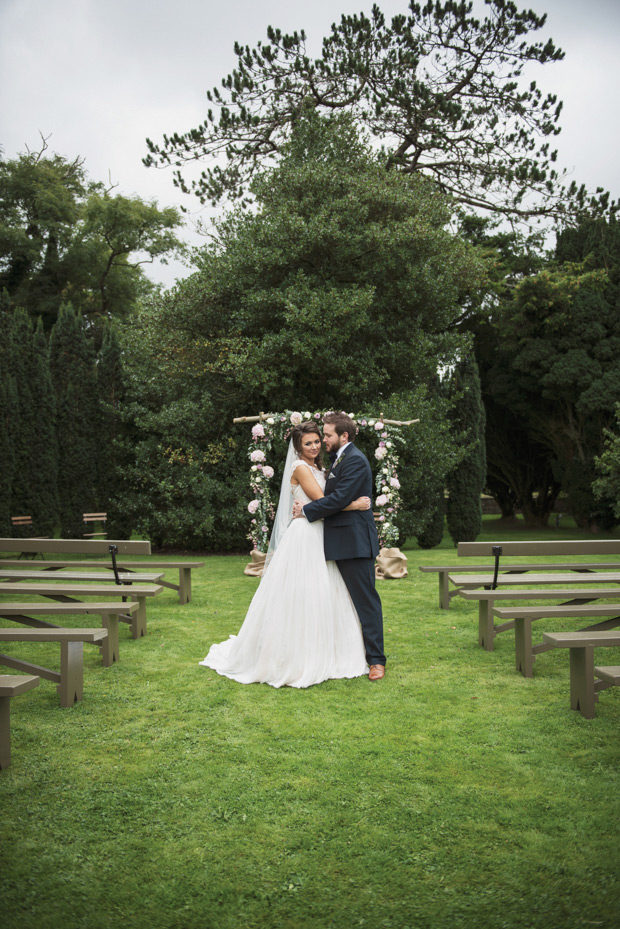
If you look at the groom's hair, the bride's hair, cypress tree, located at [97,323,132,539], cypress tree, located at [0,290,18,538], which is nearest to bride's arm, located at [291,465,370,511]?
the bride's hair

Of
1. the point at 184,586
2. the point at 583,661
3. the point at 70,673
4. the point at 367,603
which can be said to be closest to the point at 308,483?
the point at 367,603

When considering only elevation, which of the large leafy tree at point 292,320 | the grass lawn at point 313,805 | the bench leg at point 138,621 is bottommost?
the grass lawn at point 313,805

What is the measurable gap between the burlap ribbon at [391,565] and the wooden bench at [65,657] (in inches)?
263

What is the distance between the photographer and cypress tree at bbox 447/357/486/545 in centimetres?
1888

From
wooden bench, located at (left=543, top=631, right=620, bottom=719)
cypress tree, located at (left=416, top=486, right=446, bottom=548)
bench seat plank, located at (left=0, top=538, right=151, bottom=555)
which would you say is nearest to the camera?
wooden bench, located at (left=543, top=631, right=620, bottom=719)

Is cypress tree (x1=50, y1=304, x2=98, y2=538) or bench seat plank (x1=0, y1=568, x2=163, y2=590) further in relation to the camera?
cypress tree (x1=50, y1=304, x2=98, y2=538)

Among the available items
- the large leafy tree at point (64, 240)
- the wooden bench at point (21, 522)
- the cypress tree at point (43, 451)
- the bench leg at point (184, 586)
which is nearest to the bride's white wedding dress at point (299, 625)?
the bench leg at point (184, 586)

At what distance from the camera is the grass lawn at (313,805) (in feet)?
7.96

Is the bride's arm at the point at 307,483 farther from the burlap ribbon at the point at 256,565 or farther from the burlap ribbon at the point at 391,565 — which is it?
the burlap ribbon at the point at 256,565

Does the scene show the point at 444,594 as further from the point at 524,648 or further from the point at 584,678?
the point at 584,678

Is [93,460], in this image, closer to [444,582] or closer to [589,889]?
[444,582]

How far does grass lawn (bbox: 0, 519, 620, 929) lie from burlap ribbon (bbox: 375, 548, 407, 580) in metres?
5.43

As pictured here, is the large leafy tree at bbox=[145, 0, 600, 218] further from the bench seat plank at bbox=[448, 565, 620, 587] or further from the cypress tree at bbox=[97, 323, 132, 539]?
the bench seat plank at bbox=[448, 565, 620, 587]

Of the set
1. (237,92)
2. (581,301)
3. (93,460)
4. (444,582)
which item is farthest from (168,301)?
(581,301)
